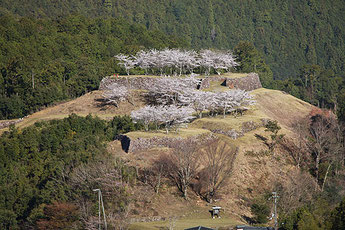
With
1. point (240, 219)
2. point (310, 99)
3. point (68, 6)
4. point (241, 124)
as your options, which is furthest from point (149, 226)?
point (68, 6)

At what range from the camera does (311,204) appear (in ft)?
151

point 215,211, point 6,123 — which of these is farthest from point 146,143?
point 6,123

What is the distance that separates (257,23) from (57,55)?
81.3m

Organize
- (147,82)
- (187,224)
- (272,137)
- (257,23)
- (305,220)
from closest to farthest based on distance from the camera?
1. (305,220)
2. (187,224)
3. (272,137)
4. (147,82)
5. (257,23)

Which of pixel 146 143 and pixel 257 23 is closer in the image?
pixel 146 143

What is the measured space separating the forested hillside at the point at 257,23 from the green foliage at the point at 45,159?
7007 cm

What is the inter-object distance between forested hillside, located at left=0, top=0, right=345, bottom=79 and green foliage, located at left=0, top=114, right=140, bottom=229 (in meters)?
70.1

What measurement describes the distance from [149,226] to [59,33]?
176ft

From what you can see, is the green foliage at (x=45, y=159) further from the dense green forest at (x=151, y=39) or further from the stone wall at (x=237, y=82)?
the stone wall at (x=237, y=82)

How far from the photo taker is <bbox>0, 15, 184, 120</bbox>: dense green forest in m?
70.8

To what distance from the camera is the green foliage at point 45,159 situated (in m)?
46.5

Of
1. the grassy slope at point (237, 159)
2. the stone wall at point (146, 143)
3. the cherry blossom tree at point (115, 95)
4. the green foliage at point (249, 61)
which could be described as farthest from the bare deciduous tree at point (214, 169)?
the green foliage at point (249, 61)

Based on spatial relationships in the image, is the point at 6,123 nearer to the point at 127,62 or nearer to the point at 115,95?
the point at 115,95

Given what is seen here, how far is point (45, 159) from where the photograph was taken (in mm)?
55281
